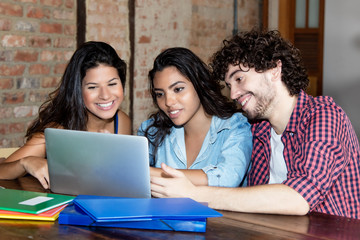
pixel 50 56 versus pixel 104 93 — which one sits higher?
pixel 50 56

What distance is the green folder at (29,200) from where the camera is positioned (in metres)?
1.49

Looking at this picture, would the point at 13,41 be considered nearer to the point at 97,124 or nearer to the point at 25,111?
the point at 25,111

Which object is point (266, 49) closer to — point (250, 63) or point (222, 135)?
point (250, 63)

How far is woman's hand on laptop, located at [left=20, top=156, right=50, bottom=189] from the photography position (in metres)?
1.86

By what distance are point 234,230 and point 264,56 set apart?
84 cm

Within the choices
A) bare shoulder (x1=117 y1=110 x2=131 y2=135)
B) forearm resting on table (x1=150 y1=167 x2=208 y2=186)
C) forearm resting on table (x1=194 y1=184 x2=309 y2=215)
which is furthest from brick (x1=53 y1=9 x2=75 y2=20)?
forearm resting on table (x1=194 y1=184 x2=309 y2=215)

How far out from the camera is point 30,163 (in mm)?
1970

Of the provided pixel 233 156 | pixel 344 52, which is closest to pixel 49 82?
pixel 233 156

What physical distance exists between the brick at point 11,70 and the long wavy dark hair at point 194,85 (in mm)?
1339

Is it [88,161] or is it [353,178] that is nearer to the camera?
[88,161]

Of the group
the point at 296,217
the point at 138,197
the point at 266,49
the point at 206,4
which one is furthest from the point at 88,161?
the point at 206,4

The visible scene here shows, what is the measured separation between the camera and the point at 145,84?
418 centimetres

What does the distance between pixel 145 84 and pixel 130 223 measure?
2864 mm

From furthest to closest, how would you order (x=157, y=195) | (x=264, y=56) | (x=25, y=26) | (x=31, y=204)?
1. (x=25, y=26)
2. (x=264, y=56)
3. (x=157, y=195)
4. (x=31, y=204)
